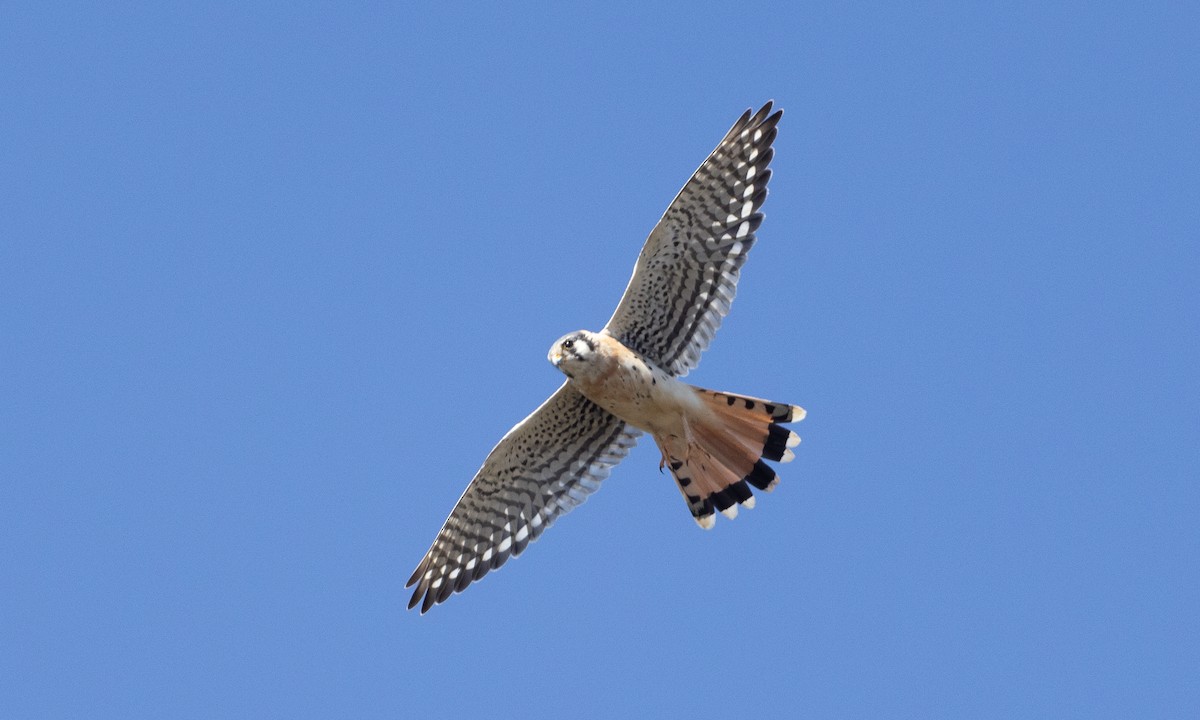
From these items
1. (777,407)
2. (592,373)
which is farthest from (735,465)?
(592,373)

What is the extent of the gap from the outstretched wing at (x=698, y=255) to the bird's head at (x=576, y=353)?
1.64ft

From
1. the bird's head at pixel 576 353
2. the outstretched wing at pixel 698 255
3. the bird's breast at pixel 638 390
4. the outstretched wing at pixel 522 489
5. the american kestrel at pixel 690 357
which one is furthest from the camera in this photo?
the outstretched wing at pixel 522 489

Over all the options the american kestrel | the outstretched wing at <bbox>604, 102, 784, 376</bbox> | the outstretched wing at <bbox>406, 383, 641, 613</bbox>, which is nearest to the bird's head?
the american kestrel

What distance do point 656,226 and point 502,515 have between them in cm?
253

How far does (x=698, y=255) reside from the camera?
12.2 metres

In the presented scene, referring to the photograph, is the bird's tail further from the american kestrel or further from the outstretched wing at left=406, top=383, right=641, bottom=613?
the outstretched wing at left=406, top=383, right=641, bottom=613

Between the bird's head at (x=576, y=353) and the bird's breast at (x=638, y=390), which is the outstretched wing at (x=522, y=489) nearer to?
the bird's breast at (x=638, y=390)

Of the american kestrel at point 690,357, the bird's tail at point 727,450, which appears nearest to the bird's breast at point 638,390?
the american kestrel at point 690,357

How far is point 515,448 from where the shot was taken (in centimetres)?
1278

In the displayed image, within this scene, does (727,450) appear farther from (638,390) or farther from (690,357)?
(638,390)

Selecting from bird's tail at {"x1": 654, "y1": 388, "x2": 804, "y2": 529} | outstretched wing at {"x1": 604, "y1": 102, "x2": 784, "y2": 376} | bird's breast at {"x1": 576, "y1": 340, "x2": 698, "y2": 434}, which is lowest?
bird's tail at {"x1": 654, "y1": 388, "x2": 804, "y2": 529}

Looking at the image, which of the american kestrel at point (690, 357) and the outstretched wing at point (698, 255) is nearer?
the american kestrel at point (690, 357)

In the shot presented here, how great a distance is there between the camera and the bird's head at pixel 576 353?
464 inches

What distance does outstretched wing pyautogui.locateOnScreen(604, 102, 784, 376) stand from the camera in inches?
478
